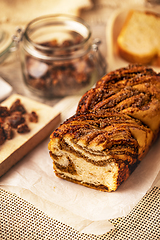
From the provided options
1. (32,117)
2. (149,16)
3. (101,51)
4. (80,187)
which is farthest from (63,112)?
(149,16)

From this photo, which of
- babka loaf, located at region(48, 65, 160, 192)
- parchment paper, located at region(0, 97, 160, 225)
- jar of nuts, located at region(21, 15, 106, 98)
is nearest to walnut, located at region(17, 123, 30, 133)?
parchment paper, located at region(0, 97, 160, 225)

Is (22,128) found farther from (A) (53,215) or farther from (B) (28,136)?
(A) (53,215)

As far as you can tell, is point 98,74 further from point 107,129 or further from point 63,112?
point 107,129

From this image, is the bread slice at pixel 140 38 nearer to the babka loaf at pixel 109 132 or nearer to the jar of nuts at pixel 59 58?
the jar of nuts at pixel 59 58

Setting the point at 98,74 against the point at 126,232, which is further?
the point at 98,74

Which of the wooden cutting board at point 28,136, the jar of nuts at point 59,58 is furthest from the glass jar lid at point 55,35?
the wooden cutting board at point 28,136

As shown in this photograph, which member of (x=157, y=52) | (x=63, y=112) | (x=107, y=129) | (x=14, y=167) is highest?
(x=107, y=129)
